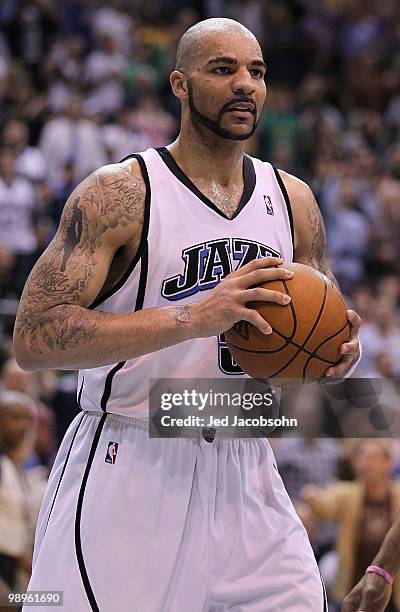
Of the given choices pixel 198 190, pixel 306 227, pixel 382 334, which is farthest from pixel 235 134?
pixel 382 334

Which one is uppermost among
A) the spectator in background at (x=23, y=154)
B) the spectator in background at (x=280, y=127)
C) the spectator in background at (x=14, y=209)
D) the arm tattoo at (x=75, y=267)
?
the spectator in background at (x=280, y=127)

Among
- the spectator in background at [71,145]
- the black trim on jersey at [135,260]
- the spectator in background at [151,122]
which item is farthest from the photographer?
the spectator in background at [151,122]

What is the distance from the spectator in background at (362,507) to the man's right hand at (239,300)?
3571 millimetres

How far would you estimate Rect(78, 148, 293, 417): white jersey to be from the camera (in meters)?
4.01

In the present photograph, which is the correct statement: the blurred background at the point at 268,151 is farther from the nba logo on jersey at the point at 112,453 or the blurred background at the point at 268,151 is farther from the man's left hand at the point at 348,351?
the man's left hand at the point at 348,351

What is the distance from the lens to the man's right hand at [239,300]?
3566mm

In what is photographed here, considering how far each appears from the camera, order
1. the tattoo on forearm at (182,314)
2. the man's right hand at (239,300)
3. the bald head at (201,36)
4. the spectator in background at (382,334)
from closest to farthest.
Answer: the man's right hand at (239,300)
the tattoo on forearm at (182,314)
the bald head at (201,36)
the spectator in background at (382,334)

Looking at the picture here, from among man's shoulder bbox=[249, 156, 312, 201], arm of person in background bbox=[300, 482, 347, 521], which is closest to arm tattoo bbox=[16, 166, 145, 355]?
man's shoulder bbox=[249, 156, 312, 201]

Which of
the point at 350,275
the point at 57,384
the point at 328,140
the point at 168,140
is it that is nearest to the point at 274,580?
the point at 57,384

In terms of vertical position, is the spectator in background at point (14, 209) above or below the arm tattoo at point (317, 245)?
above

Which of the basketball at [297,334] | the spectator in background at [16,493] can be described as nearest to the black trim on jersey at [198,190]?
the basketball at [297,334]

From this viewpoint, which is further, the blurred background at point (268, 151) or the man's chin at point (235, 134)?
the blurred background at point (268, 151)

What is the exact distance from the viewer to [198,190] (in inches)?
166

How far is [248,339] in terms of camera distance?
371 cm
